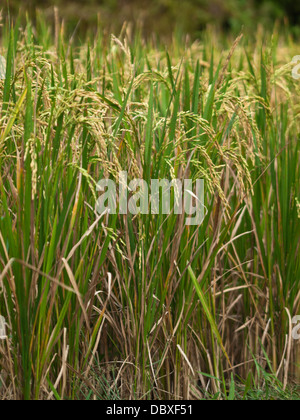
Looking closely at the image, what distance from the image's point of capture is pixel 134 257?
5.29 ft

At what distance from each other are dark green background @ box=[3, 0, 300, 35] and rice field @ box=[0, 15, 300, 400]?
21.6ft

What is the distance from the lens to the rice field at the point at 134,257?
4.82 feet

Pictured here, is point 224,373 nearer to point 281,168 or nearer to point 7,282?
point 281,168

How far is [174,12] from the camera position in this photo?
872 cm

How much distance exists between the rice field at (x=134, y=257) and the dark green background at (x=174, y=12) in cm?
659

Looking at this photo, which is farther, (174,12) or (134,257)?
(174,12)

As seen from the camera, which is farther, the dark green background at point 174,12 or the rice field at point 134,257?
the dark green background at point 174,12

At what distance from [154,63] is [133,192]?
5.27 feet

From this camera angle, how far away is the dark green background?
27.0 feet

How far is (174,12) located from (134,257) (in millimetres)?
7801

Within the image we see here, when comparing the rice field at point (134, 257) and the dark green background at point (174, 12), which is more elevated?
the dark green background at point (174, 12)

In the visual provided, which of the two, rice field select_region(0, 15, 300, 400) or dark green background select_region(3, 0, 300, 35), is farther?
dark green background select_region(3, 0, 300, 35)

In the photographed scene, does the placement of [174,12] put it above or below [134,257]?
above

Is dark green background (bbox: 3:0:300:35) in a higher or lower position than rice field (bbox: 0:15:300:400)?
higher
